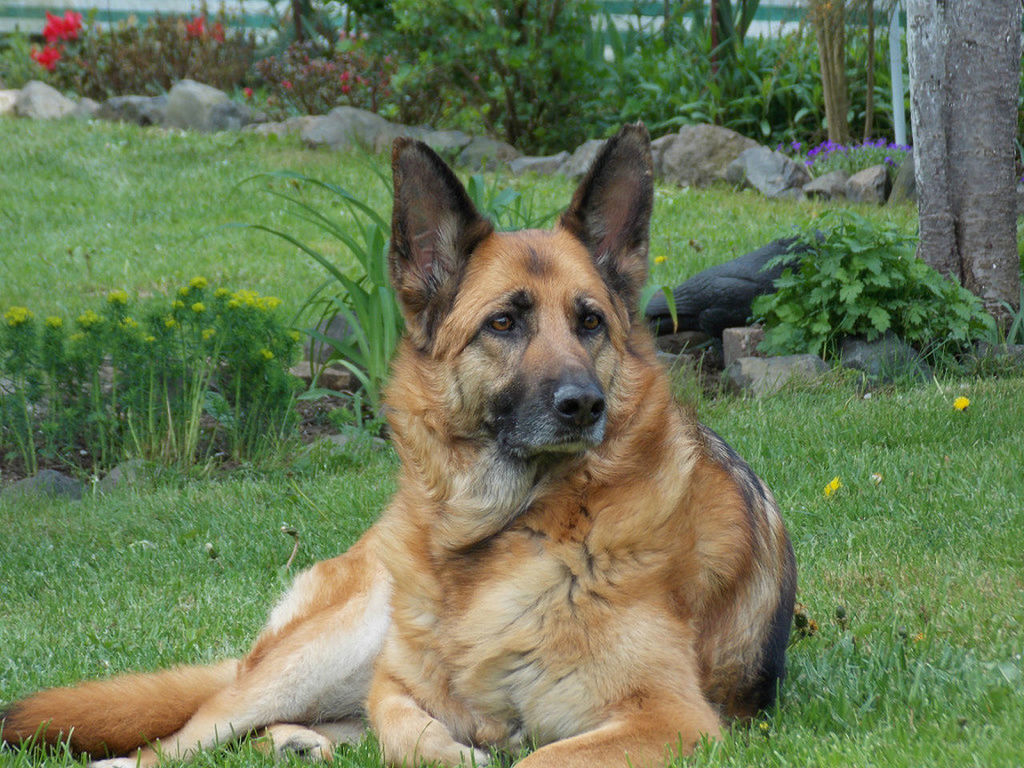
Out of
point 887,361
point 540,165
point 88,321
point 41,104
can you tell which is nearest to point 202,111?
point 41,104

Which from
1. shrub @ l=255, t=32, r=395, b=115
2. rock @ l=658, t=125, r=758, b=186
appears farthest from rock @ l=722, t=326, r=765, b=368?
shrub @ l=255, t=32, r=395, b=115

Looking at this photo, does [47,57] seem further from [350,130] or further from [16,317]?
[16,317]

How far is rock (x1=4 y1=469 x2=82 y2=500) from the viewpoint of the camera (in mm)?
6379

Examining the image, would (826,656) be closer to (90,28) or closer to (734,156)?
(734,156)

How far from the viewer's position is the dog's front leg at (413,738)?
290cm

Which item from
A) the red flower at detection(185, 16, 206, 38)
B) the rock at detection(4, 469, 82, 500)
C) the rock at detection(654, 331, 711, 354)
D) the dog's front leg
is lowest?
the rock at detection(654, 331, 711, 354)

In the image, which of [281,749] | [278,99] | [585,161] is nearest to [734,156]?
[585,161]

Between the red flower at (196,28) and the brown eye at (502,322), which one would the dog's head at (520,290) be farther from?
the red flower at (196,28)

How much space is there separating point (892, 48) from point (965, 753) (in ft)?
36.6

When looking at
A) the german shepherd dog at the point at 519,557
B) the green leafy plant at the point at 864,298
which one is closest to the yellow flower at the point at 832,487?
the german shepherd dog at the point at 519,557

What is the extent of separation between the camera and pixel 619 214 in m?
3.50

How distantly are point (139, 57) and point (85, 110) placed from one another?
2.16m

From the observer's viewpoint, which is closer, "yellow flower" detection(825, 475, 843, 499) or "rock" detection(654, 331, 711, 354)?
"yellow flower" detection(825, 475, 843, 499)

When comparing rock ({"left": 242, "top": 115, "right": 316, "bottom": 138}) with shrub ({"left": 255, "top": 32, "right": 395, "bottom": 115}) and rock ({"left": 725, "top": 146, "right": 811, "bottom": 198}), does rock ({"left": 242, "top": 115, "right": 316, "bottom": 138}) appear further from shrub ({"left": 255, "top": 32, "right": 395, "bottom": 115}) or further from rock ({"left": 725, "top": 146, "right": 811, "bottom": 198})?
rock ({"left": 725, "top": 146, "right": 811, "bottom": 198})
